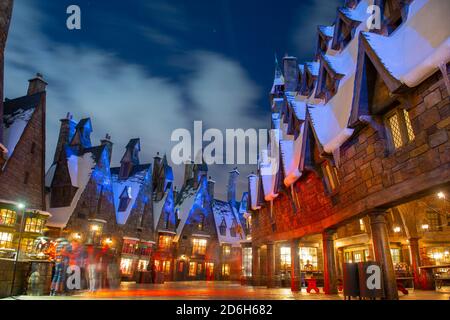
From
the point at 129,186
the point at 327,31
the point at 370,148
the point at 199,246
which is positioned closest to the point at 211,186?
the point at 199,246

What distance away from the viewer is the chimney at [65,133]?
29.1m

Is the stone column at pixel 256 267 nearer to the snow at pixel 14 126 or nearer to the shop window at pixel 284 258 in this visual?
the shop window at pixel 284 258

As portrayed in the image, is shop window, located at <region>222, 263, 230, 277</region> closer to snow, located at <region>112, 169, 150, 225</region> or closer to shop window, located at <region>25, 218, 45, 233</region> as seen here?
snow, located at <region>112, 169, 150, 225</region>

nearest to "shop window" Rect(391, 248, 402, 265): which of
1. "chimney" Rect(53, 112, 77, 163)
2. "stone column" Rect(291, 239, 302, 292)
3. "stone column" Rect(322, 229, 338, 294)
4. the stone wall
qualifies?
"stone column" Rect(291, 239, 302, 292)

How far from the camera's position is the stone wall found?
21.1 feet

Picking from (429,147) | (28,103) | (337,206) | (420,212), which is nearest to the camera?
(429,147)

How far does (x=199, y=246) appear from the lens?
41531 millimetres

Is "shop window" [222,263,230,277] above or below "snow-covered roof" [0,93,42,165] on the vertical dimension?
below

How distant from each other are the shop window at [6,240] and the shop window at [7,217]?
678mm

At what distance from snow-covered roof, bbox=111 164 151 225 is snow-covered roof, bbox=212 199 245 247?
1305cm
